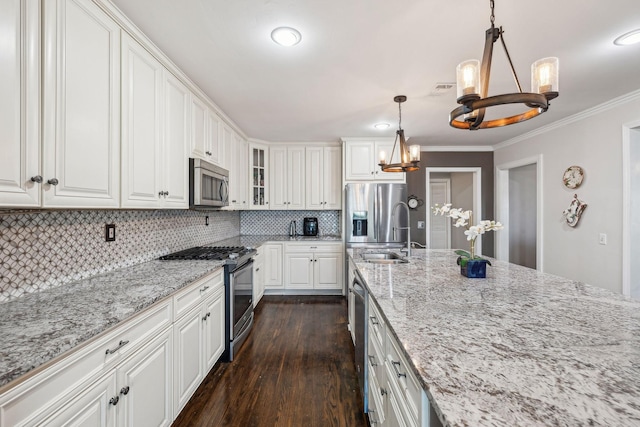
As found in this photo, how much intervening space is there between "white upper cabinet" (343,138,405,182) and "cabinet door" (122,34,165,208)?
276 cm

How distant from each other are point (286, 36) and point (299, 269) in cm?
321

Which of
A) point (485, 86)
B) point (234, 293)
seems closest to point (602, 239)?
point (485, 86)

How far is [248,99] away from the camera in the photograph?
2.81m

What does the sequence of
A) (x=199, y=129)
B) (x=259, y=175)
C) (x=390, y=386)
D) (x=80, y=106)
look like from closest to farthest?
1. (x=390, y=386)
2. (x=80, y=106)
3. (x=199, y=129)
4. (x=259, y=175)

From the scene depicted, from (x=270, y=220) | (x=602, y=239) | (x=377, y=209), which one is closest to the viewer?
(x=602, y=239)

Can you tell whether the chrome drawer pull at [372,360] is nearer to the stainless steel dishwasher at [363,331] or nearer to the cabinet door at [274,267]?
the stainless steel dishwasher at [363,331]

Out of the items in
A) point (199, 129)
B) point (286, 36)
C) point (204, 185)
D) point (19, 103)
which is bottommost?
point (204, 185)

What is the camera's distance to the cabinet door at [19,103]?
102 centimetres

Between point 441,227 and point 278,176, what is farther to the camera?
point 441,227

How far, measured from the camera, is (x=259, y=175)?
4.52m

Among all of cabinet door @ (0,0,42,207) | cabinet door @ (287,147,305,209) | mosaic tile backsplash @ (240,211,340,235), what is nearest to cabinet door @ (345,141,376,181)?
cabinet door @ (287,147,305,209)

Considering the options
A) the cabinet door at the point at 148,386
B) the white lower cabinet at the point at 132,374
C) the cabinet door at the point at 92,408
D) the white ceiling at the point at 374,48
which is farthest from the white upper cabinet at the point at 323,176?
the cabinet door at the point at 92,408

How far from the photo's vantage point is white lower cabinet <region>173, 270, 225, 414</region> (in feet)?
5.57

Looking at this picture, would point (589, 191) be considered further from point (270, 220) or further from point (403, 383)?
point (270, 220)
